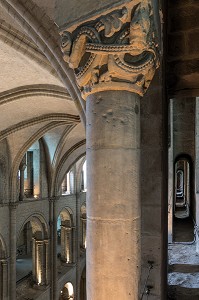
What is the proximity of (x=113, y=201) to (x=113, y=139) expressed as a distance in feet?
1.40

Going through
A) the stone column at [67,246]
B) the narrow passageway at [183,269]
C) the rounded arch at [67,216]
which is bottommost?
the stone column at [67,246]

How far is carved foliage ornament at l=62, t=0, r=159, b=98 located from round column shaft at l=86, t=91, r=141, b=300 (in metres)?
0.10

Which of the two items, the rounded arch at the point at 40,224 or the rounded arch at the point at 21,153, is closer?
the rounded arch at the point at 21,153

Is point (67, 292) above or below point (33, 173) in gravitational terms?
below

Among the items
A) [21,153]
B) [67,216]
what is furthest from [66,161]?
[21,153]

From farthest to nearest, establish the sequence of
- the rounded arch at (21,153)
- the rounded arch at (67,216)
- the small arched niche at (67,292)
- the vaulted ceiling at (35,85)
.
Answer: the rounded arch at (67,216) < the small arched niche at (67,292) < the rounded arch at (21,153) < the vaulted ceiling at (35,85)

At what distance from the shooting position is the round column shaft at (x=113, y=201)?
228 cm

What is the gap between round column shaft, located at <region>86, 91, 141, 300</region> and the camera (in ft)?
7.48

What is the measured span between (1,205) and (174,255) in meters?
7.06

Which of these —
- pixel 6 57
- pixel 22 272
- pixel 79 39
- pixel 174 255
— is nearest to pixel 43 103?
pixel 6 57

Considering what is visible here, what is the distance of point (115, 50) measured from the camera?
2238 mm

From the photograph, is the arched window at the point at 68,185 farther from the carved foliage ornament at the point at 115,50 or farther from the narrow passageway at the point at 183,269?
the carved foliage ornament at the point at 115,50

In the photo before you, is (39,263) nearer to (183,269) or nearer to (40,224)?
(40,224)

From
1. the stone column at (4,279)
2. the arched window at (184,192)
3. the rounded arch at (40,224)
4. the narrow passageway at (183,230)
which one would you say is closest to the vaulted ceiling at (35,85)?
the rounded arch at (40,224)
